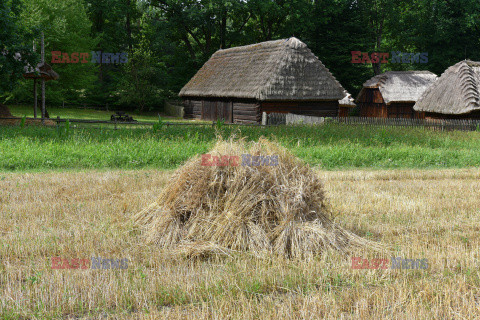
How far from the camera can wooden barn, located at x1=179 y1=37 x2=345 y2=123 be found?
27219 millimetres

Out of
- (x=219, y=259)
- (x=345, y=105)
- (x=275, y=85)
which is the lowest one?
(x=219, y=259)

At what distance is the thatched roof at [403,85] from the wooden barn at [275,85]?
9145 mm

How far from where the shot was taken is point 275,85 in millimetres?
26875

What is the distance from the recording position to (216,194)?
19.3 ft

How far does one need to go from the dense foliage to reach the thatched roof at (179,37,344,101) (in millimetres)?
8663

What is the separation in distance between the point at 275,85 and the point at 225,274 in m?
22.9

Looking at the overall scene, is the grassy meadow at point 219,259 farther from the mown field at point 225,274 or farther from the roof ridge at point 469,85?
the roof ridge at point 469,85

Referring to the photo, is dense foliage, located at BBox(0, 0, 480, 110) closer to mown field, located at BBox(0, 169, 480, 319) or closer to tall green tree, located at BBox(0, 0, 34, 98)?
tall green tree, located at BBox(0, 0, 34, 98)

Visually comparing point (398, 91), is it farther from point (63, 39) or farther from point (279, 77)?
point (63, 39)

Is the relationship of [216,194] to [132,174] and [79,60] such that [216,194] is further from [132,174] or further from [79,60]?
[79,60]

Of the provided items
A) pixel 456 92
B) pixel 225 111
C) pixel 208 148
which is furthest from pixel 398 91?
pixel 208 148

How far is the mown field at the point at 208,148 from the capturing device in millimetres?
12273

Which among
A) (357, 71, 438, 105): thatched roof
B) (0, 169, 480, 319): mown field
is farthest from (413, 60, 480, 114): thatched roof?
(0, 169, 480, 319): mown field

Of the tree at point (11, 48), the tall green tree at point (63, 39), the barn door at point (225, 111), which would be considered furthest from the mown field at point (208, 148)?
the tall green tree at point (63, 39)
